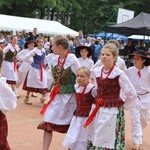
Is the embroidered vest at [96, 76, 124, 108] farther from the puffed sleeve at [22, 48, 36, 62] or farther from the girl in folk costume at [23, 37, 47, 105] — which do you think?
the girl in folk costume at [23, 37, 47, 105]

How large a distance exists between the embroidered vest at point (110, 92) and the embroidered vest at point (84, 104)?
0.31 metres

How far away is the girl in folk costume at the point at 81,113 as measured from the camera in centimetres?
561

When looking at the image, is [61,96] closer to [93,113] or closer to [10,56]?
[93,113]

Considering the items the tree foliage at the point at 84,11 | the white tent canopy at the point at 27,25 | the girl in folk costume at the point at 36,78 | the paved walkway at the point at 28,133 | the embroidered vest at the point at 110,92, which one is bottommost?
the paved walkway at the point at 28,133

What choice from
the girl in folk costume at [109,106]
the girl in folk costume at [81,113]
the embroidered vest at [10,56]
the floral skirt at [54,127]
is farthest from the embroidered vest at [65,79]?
the embroidered vest at [10,56]

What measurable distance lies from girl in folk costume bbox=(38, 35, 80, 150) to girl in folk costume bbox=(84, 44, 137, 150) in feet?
1.64

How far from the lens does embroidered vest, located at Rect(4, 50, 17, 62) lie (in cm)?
1162

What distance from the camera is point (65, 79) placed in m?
5.91

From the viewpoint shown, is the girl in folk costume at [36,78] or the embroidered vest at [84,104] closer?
the embroidered vest at [84,104]

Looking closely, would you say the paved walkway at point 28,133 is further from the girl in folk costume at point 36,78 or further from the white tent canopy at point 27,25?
the white tent canopy at point 27,25

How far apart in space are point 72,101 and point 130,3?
1591 inches

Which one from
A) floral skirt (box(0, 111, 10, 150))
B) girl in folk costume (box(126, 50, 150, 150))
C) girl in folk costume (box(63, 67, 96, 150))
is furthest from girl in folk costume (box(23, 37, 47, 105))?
floral skirt (box(0, 111, 10, 150))

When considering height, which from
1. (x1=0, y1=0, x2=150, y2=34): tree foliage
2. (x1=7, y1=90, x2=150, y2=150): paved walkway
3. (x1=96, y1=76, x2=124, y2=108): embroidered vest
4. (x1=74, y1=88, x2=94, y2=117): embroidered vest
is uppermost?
(x1=0, y1=0, x2=150, y2=34): tree foliage

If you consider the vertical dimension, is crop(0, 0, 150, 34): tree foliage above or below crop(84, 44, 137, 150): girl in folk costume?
above
